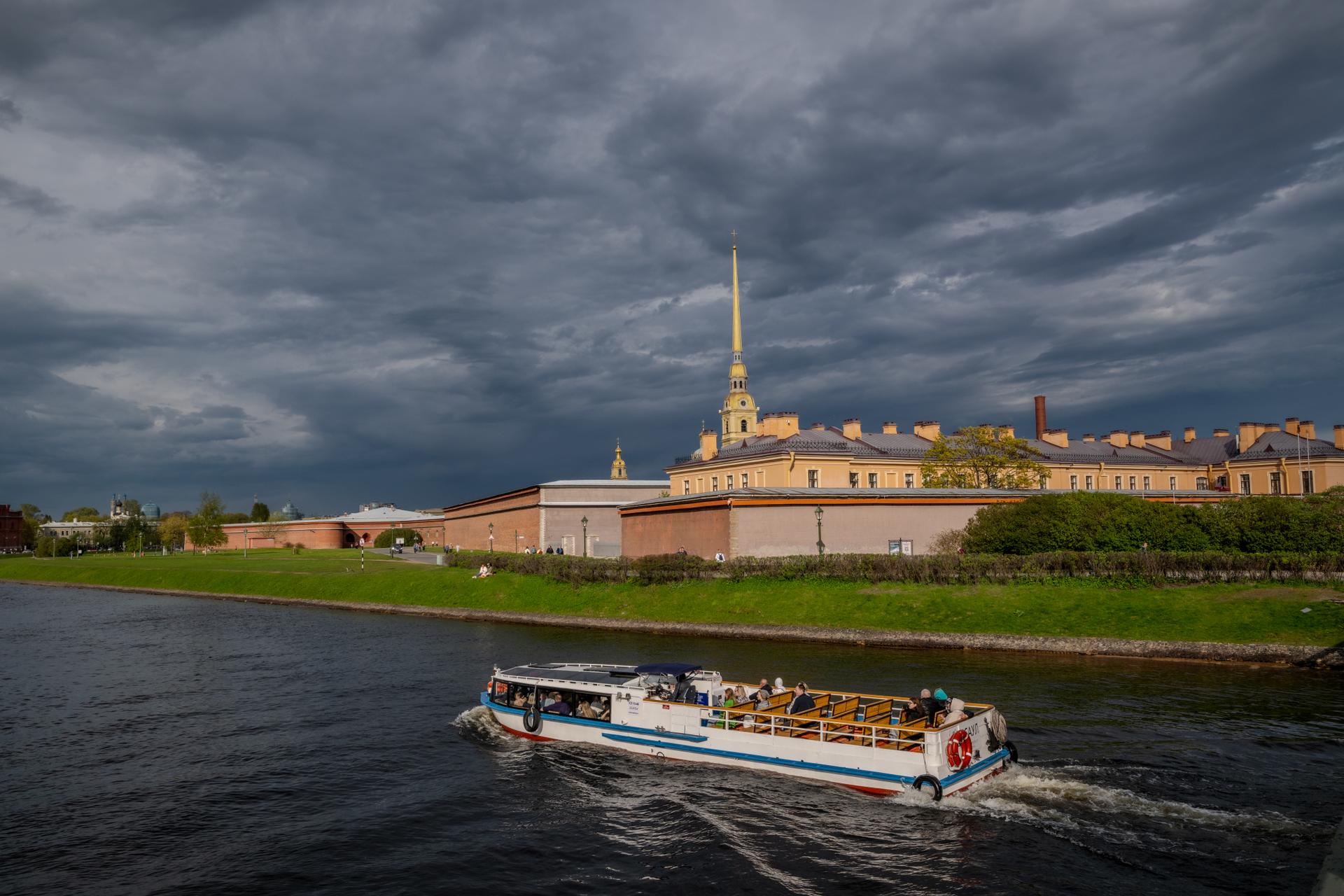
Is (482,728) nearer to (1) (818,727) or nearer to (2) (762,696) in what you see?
(2) (762,696)

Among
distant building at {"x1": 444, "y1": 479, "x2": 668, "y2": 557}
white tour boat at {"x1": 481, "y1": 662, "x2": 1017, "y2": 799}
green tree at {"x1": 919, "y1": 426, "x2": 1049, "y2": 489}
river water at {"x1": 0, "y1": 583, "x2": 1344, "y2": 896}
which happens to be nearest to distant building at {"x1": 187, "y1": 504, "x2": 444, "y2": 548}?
distant building at {"x1": 444, "y1": 479, "x2": 668, "y2": 557}

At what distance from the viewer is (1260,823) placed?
57.1ft

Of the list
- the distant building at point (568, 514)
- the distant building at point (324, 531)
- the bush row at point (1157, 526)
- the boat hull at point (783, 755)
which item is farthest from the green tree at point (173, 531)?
the boat hull at point (783, 755)

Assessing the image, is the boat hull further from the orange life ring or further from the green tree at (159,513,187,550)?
the green tree at (159,513,187,550)

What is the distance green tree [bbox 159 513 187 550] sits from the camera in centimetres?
16025

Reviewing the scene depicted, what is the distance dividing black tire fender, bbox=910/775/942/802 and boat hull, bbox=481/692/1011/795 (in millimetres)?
28

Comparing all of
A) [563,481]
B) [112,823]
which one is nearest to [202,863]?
[112,823]

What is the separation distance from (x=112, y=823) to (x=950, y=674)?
89.2 ft

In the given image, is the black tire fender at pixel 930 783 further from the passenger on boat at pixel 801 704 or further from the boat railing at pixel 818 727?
the passenger on boat at pixel 801 704

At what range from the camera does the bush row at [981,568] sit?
38812mm

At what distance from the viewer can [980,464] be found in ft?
261

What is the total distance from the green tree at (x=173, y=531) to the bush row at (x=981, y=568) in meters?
130

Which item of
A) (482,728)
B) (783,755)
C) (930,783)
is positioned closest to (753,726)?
(783,755)

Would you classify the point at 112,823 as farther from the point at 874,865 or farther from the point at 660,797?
the point at 874,865
